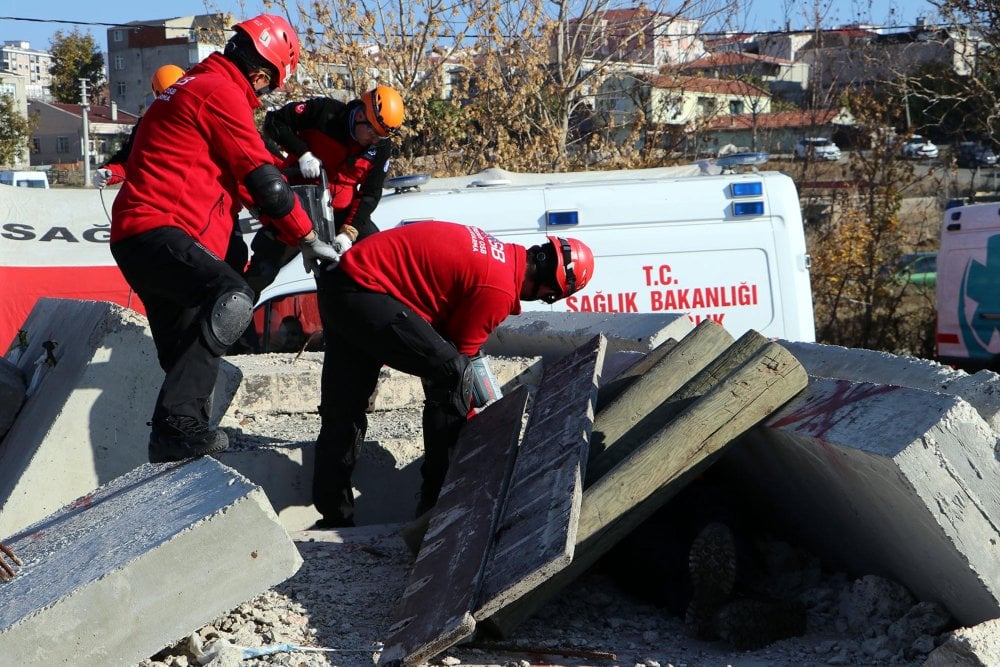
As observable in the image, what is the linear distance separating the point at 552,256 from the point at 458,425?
2.66ft

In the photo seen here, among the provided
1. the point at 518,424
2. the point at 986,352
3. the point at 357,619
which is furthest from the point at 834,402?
the point at 986,352

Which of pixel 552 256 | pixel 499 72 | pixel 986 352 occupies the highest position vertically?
pixel 499 72

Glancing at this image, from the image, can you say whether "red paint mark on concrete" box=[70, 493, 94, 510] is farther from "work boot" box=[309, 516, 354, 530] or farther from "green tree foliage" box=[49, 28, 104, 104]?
"green tree foliage" box=[49, 28, 104, 104]

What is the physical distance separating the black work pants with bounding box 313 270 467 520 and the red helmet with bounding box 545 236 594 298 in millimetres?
545

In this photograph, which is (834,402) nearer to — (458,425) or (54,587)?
(458,425)

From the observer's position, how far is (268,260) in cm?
664

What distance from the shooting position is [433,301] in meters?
4.72

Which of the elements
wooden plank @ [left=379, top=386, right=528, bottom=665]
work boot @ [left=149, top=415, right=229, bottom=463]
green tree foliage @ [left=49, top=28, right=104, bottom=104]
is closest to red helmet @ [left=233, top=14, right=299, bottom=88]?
work boot @ [left=149, top=415, right=229, bottom=463]

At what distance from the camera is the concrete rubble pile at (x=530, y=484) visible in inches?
121

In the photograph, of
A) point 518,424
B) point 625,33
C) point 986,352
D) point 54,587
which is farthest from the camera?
point 625,33

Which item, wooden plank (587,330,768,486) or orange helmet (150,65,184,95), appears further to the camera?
orange helmet (150,65,184,95)

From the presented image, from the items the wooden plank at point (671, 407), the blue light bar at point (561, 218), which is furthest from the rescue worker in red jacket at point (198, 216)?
the blue light bar at point (561, 218)

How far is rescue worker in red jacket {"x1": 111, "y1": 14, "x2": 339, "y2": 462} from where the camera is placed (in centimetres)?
432

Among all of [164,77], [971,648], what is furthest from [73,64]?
[971,648]
